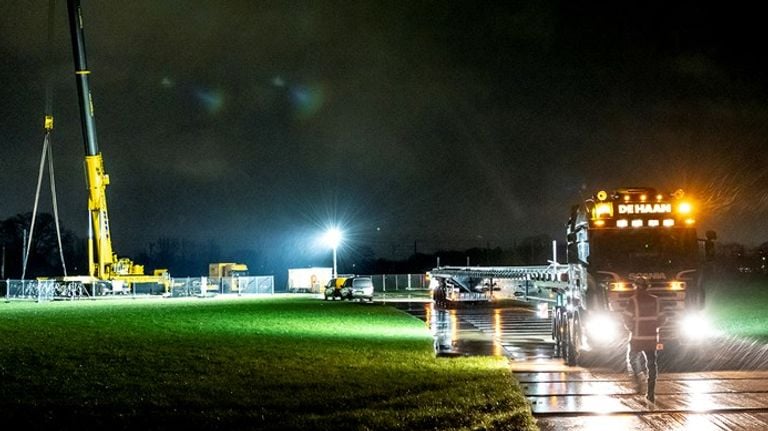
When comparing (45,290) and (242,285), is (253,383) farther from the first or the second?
(242,285)

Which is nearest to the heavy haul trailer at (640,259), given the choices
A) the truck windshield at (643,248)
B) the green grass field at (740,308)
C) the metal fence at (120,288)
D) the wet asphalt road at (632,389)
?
the truck windshield at (643,248)

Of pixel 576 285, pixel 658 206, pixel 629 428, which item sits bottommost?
pixel 629 428

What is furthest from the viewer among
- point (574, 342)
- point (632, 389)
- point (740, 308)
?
point (740, 308)

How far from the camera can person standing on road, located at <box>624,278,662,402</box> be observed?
11.9m

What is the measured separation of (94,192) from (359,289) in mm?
21386

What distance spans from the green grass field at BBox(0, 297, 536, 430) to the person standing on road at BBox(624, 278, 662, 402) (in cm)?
194

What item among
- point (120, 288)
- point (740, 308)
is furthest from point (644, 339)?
point (120, 288)

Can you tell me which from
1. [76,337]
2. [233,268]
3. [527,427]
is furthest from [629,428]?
[233,268]

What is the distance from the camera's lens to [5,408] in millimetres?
11273

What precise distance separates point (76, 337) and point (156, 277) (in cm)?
4749

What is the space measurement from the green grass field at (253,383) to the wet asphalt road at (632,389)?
2.14 ft

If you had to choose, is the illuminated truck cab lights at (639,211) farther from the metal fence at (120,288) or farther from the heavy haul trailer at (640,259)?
the metal fence at (120,288)

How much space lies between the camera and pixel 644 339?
12078 millimetres

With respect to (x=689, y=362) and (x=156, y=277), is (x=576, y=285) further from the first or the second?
(x=156, y=277)
